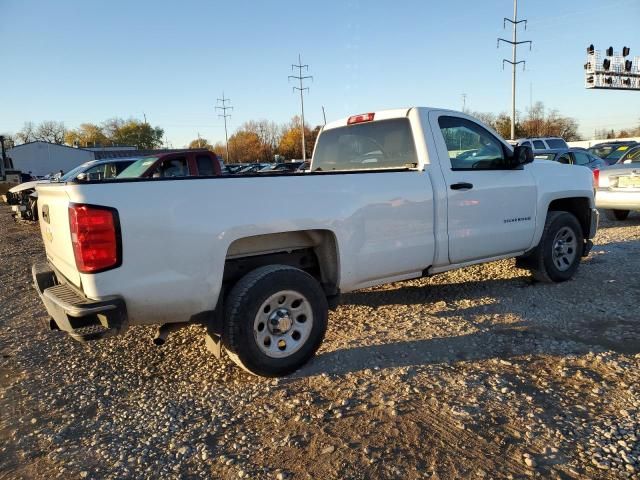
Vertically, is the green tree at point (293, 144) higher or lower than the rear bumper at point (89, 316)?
higher

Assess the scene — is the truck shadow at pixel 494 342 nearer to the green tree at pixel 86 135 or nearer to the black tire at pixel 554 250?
the black tire at pixel 554 250

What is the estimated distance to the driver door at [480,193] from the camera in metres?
4.63

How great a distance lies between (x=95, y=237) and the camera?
9.47ft

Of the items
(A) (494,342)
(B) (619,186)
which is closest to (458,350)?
(A) (494,342)

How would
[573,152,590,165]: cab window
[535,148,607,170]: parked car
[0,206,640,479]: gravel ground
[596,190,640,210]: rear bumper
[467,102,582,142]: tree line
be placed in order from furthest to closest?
[467,102,582,142]: tree line → [573,152,590,165]: cab window → [535,148,607,170]: parked car → [596,190,640,210]: rear bumper → [0,206,640,479]: gravel ground

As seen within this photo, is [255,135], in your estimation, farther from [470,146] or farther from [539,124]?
[470,146]

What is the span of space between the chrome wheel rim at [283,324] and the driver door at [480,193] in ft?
5.65

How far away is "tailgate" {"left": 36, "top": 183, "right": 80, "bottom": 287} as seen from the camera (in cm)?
309

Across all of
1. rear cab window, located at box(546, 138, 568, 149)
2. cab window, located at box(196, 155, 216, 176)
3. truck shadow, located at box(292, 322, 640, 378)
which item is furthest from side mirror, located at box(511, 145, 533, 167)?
rear cab window, located at box(546, 138, 568, 149)

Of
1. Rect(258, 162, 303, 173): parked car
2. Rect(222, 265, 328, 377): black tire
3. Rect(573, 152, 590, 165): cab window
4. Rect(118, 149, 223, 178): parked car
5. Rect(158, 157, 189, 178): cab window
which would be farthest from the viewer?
Rect(573, 152, 590, 165): cab window

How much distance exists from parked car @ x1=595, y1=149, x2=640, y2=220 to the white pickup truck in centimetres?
535

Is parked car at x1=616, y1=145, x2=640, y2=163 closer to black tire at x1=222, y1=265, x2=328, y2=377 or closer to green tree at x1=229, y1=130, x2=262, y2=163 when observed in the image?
black tire at x1=222, y1=265, x2=328, y2=377

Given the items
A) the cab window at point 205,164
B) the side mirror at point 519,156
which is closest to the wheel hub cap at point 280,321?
the side mirror at point 519,156

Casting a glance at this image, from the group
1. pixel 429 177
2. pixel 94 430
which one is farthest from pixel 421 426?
pixel 429 177
